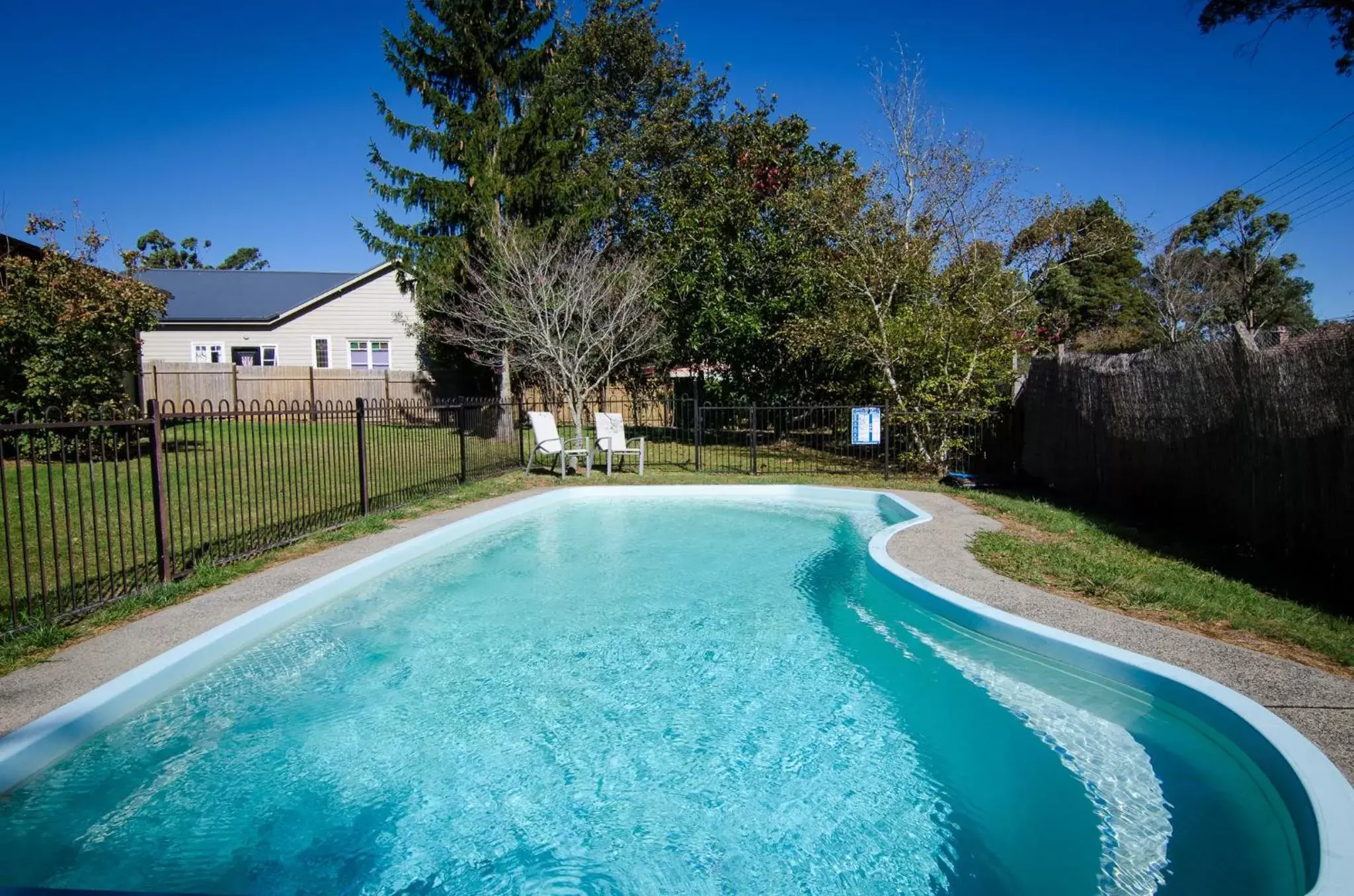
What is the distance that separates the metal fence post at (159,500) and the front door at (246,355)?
24.0 metres

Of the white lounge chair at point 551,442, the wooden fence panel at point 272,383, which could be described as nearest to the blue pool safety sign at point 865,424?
the white lounge chair at point 551,442

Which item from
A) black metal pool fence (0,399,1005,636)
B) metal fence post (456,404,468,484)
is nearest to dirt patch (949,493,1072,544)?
black metal pool fence (0,399,1005,636)

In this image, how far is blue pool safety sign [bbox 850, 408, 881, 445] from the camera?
1313cm

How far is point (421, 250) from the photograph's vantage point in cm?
1933

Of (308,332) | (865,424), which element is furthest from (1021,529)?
(308,332)

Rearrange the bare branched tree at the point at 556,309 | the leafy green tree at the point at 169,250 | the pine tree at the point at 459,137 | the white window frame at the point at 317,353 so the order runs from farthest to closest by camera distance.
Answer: the leafy green tree at the point at 169,250
the white window frame at the point at 317,353
the pine tree at the point at 459,137
the bare branched tree at the point at 556,309

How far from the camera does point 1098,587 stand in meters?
5.52

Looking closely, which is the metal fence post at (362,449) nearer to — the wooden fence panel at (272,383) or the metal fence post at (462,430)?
the metal fence post at (462,430)

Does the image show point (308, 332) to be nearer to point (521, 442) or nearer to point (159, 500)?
point (521, 442)

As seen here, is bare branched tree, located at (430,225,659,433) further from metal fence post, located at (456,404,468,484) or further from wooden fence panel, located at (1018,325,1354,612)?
wooden fence panel, located at (1018,325,1354,612)

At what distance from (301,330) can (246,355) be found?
2.28 m

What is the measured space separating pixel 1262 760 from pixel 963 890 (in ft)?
4.69

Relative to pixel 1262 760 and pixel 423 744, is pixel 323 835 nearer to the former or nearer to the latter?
pixel 423 744

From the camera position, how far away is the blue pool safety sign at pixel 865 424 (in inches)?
517
